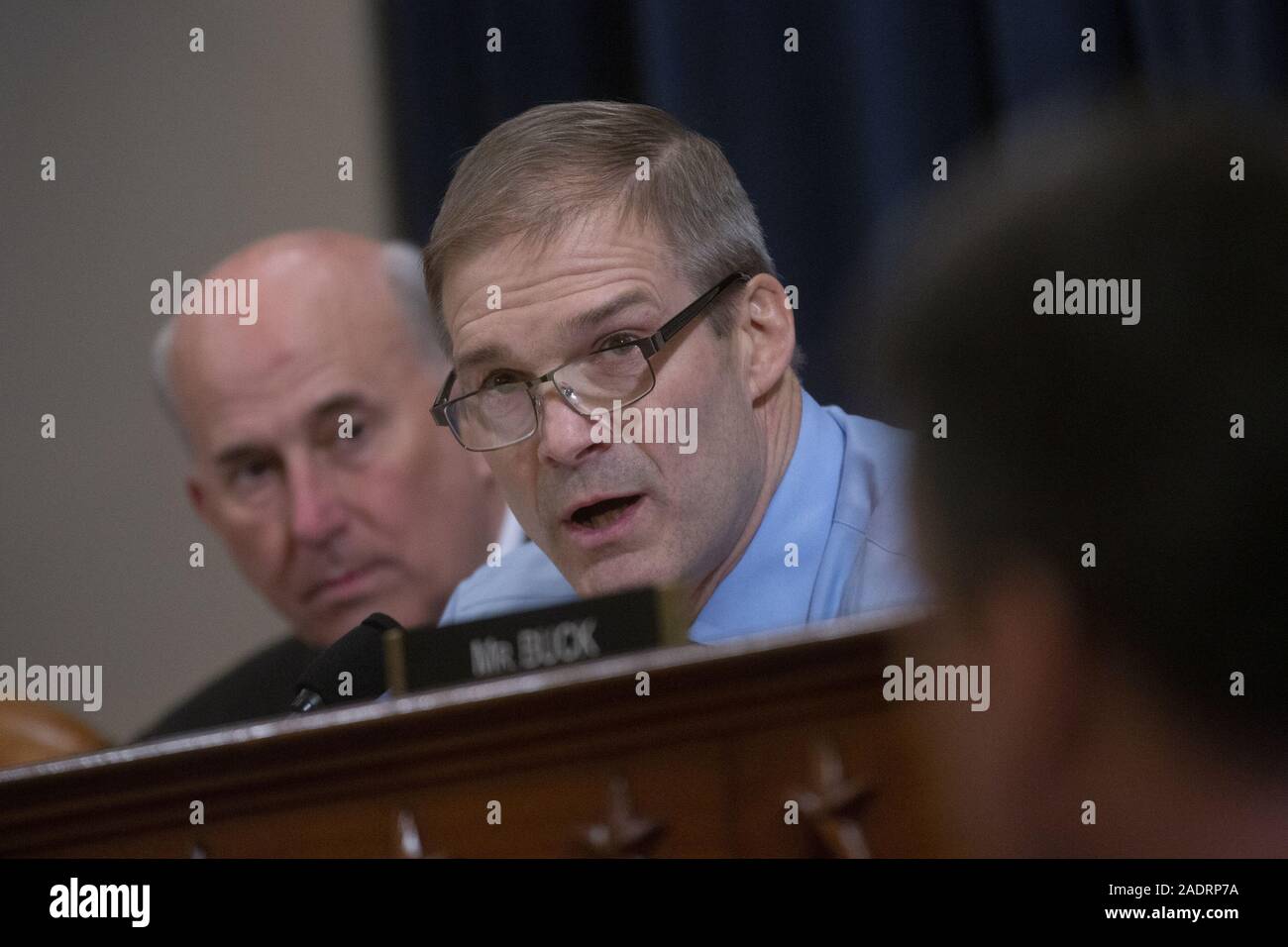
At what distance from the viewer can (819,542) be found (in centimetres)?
208

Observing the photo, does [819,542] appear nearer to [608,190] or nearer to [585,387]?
[585,387]

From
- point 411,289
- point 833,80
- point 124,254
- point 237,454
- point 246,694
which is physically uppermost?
point 833,80

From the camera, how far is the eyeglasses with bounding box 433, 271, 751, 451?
6.77ft

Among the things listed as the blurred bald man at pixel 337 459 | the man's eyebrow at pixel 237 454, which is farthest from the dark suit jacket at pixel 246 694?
the man's eyebrow at pixel 237 454

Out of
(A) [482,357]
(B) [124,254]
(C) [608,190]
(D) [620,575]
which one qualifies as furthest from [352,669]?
(B) [124,254]

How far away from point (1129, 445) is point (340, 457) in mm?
1887

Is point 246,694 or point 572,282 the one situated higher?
point 572,282

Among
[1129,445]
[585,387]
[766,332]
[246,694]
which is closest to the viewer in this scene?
[1129,445]

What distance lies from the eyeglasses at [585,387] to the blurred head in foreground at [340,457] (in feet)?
1.16

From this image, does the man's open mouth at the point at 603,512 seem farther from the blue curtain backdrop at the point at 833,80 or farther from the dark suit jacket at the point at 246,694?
the dark suit jacket at the point at 246,694

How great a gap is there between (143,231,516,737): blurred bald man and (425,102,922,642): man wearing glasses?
1.04 feet

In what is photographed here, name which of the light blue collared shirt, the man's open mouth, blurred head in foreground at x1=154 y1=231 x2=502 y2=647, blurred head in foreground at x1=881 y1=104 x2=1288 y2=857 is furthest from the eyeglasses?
blurred head in foreground at x1=881 y1=104 x2=1288 y2=857

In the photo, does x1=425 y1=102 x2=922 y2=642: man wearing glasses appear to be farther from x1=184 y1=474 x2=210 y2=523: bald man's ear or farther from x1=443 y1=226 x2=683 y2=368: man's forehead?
x1=184 y1=474 x2=210 y2=523: bald man's ear

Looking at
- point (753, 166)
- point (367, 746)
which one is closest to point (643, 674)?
point (367, 746)
